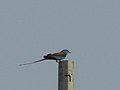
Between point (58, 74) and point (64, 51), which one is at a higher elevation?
point (64, 51)

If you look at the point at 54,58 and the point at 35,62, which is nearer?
the point at 54,58

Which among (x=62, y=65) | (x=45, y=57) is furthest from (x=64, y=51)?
(x=62, y=65)

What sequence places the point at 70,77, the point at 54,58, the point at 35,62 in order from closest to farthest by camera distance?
the point at 70,77 < the point at 54,58 < the point at 35,62

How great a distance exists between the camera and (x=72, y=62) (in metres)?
9.38

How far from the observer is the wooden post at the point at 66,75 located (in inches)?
362

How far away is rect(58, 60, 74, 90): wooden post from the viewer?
30.2 feet

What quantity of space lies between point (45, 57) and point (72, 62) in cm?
266

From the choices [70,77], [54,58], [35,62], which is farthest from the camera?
[35,62]

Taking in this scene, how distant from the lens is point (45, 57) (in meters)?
12.0

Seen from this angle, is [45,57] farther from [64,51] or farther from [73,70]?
[73,70]

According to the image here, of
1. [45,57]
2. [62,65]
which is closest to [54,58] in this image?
[45,57]

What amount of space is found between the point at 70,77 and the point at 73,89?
0.83 feet

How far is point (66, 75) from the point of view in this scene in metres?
9.23

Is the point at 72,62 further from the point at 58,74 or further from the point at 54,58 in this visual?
the point at 54,58
